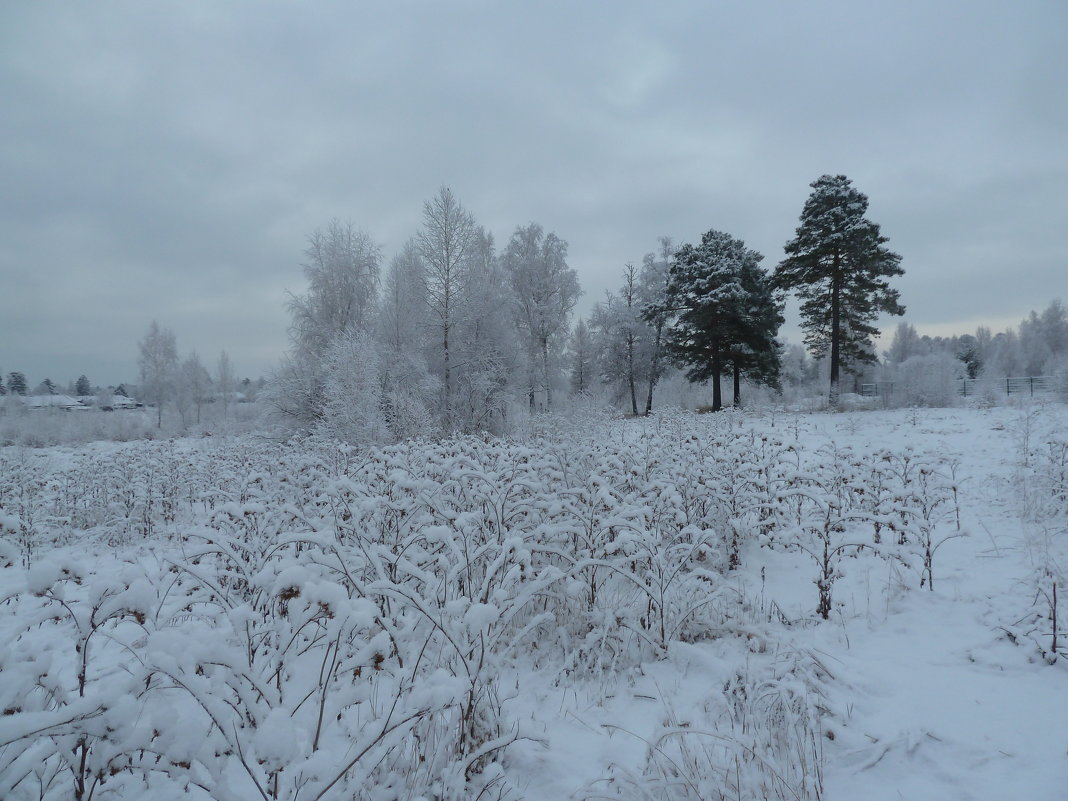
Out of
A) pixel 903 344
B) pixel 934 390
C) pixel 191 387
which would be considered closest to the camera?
pixel 934 390

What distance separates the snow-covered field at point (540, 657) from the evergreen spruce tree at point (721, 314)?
55.3ft

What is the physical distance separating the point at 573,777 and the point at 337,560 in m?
1.42

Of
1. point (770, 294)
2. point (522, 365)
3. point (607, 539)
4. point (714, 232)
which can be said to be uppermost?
point (714, 232)

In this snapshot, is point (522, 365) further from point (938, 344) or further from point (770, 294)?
point (938, 344)

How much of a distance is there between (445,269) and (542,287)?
8148 millimetres

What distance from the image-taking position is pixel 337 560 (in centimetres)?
220

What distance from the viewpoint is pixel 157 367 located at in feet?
112

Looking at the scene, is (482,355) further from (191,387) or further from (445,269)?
(191,387)

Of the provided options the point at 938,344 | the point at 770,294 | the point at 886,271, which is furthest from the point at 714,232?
the point at 938,344

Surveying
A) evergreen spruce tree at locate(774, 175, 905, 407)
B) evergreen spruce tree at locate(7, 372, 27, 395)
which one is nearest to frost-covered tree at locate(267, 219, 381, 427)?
evergreen spruce tree at locate(774, 175, 905, 407)

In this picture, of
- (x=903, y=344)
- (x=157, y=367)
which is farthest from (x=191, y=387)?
(x=903, y=344)

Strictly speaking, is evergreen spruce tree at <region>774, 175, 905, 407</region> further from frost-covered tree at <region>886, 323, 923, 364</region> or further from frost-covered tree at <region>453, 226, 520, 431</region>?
frost-covered tree at <region>886, 323, 923, 364</region>

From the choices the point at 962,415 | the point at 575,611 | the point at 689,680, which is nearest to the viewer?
the point at 689,680

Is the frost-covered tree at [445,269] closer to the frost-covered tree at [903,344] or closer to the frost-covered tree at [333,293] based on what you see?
the frost-covered tree at [333,293]
